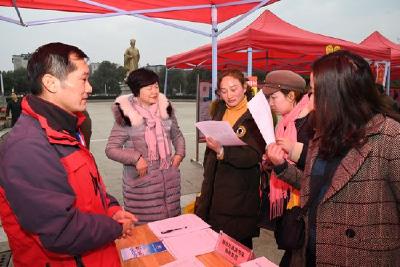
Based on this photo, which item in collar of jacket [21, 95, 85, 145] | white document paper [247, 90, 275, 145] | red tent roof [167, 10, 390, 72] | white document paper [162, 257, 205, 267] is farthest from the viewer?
red tent roof [167, 10, 390, 72]

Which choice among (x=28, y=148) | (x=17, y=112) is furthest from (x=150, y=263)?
(x=17, y=112)

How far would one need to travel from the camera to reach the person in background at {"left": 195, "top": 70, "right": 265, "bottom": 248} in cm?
225

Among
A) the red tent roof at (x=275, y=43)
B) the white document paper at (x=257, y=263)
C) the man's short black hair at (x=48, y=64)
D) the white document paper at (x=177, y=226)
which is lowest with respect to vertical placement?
the white document paper at (x=177, y=226)

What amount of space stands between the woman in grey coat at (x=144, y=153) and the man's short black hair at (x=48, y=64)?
136 centimetres

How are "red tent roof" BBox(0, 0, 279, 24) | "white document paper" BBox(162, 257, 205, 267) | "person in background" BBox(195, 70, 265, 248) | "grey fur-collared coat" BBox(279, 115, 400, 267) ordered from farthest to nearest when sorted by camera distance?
1. "red tent roof" BBox(0, 0, 279, 24)
2. "person in background" BBox(195, 70, 265, 248)
3. "white document paper" BBox(162, 257, 205, 267)
4. "grey fur-collared coat" BBox(279, 115, 400, 267)

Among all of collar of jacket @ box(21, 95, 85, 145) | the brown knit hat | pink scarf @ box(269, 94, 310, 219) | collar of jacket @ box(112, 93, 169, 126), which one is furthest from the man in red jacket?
the brown knit hat

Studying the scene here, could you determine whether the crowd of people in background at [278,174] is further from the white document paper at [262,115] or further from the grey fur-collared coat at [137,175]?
the grey fur-collared coat at [137,175]

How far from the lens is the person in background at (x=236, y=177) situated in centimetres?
225

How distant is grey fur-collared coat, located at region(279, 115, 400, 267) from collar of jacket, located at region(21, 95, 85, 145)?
1144 millimetres

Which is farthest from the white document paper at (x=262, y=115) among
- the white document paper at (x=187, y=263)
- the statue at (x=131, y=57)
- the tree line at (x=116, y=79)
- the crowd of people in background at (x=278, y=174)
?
the tree line at (x=116, y=79)

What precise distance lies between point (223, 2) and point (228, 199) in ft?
8.62

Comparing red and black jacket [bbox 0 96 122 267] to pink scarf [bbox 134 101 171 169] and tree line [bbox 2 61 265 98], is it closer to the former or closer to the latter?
pink scarf [bbox 134 101 171 169]

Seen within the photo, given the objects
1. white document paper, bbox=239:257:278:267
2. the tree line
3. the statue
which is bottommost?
white document paper, bbox=239:257:278:267

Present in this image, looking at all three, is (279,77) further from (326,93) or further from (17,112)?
(17,112)
